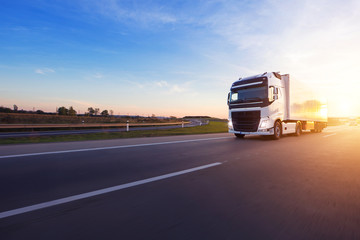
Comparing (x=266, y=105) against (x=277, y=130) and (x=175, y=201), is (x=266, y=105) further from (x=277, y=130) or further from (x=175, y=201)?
(x=175, y=201)

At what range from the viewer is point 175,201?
2.63 meters

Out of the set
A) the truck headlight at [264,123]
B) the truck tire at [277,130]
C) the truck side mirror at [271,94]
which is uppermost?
the truck side mirror at [271,94]

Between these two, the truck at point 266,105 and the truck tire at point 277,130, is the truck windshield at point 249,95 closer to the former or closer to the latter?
the truck at point 266,105

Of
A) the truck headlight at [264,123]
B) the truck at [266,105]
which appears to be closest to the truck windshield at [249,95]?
the truck at [266,105]

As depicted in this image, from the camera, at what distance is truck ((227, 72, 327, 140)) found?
1054cm

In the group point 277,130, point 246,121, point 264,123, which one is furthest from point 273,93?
point 277,130

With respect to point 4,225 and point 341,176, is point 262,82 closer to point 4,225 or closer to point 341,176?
point 341,176

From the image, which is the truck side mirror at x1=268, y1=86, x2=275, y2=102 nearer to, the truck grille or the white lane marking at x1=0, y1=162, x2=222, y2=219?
the truck grille

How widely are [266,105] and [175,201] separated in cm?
924

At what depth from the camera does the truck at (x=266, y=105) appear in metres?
10.5

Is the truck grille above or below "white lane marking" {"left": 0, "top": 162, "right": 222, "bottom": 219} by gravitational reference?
above

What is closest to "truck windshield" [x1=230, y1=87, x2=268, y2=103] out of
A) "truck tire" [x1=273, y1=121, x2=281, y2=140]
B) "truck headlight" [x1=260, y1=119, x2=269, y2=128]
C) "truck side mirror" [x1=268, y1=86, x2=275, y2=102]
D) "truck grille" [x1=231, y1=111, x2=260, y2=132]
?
"truck side mirror" [x1=268, y1=86, x2=275, y2=102]

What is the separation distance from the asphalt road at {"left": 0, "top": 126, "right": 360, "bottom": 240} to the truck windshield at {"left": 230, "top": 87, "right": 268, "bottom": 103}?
6425 mm

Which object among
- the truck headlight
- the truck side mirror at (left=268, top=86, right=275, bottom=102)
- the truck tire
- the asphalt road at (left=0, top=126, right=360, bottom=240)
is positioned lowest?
the asphalt road at (left=0, top=126, right=360, bottom=240)
